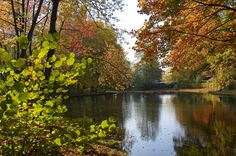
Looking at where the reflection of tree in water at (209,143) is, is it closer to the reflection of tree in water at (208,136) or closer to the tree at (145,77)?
the reflection of tree in water at (208,136)

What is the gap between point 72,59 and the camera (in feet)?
8.59

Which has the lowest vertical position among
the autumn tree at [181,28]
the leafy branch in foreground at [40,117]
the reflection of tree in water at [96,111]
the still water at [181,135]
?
the still water at [181,135]

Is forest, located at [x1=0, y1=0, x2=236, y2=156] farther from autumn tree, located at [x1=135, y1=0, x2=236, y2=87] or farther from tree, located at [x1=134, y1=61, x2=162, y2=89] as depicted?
tree, located at [x1=134, y1=61, x2=162, y2=89]

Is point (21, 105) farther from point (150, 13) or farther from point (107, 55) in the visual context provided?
point (107, 55)

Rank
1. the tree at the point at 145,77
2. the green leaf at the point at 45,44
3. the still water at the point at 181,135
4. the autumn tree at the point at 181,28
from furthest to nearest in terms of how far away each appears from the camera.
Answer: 1. the tree at the point at 145,77
2. the still water at the point at 181,135
3. the autumn tree at the point at 181,28
4. the green leaf at the point at 45,44

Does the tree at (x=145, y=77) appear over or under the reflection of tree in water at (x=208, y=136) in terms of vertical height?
over

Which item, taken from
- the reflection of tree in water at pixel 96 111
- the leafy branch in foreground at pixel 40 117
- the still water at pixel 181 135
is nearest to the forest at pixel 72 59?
the leafy branch in foreground at pixel 40 117

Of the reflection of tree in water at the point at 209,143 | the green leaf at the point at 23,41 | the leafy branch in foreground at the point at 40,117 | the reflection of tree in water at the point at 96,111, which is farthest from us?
the reflection of tree in water at the point at 96,111

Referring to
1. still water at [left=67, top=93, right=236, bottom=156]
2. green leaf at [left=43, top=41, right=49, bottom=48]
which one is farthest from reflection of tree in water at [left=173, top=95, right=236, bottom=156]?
green leaf at [left=43, top=41, right=49, bottom=48]

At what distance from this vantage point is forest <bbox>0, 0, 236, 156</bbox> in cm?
263

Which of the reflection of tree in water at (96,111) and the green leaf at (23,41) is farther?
the reflection of tree in water at (96,111)

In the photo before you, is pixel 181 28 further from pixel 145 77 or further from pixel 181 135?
pixel 145 77

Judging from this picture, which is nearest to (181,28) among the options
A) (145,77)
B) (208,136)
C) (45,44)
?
(45,44)

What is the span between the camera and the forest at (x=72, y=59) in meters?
2.63
